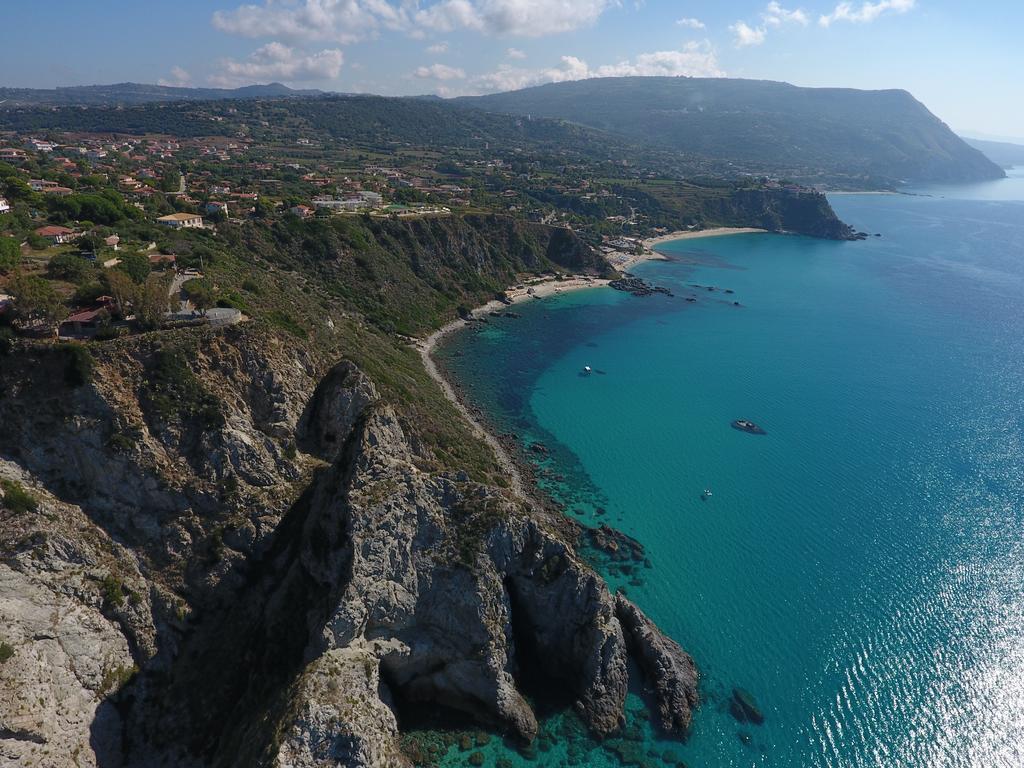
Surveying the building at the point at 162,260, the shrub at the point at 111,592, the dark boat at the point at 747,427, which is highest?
the building at the point at 162,260

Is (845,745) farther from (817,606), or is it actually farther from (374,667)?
(374,667)

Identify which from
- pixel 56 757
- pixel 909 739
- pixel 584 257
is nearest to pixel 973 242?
pixel 584 257

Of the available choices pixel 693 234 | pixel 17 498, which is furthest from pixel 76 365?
pixel 693 234

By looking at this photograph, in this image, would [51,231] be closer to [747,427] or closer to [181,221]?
[181,221]

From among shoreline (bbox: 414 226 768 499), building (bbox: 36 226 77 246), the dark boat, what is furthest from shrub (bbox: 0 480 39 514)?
the dark boat

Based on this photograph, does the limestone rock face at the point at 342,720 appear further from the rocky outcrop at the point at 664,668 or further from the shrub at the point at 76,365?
the shrub at the point at 76,365

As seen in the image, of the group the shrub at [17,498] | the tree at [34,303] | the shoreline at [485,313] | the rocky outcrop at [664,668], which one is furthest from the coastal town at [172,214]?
the rocky outcrop at [664,668]

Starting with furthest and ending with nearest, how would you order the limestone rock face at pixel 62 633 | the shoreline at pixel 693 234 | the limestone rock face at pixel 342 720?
the shoreline at pixel 693 234
the limestone rock face at pixel 342 720
the limestone rock face at pixel 62 633
